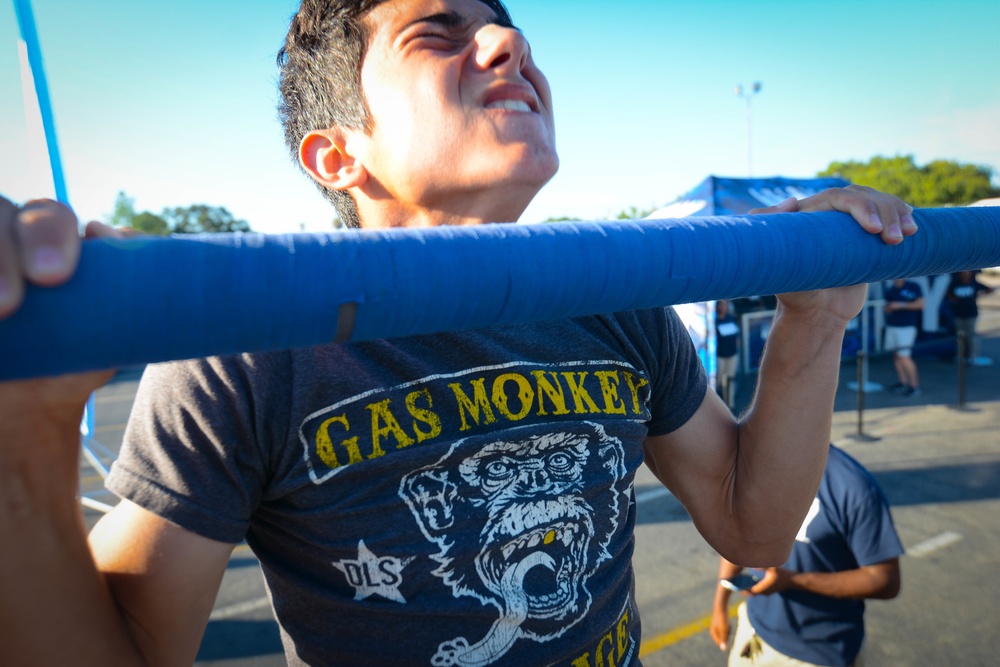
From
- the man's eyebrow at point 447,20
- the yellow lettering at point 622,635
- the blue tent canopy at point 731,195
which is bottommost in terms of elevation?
the yellow lettering at point 622,635

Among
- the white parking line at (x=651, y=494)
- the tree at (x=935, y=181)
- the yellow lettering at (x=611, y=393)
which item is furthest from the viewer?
the tree at (x=935, y=181)

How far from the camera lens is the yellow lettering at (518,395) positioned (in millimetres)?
1167

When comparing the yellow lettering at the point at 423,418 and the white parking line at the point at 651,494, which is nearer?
the yellow lettering at the point at 423,418

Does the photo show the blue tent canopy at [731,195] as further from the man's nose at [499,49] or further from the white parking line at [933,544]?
the man's nose at [499,49]

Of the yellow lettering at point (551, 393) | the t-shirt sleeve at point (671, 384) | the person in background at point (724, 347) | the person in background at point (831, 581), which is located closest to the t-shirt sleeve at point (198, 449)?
the yellow lettering at point (551, 393)

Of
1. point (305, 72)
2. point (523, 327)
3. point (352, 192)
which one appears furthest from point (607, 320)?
point (305, 72)

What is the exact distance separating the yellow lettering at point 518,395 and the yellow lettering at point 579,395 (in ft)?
0.27

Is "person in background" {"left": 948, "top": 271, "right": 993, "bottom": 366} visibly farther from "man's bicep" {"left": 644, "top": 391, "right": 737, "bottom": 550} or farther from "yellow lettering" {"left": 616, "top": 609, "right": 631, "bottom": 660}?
"yellow lettering" {"left": 616, "top": 609, "right": 631, "bottom": 660}

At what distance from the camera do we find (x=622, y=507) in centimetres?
127

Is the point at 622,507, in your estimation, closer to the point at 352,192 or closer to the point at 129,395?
the point at 352,192

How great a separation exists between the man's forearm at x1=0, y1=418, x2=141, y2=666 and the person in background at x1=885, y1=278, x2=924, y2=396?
11.1 metres

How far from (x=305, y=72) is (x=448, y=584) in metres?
1.17

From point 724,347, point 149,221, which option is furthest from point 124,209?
point 724,347

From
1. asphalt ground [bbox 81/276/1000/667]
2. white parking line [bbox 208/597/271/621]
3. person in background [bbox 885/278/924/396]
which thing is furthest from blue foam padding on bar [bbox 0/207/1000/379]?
person in background [bbox 885/278/924/396]
